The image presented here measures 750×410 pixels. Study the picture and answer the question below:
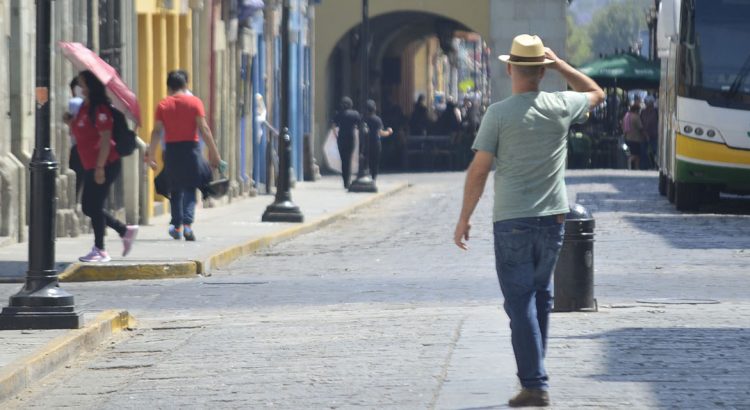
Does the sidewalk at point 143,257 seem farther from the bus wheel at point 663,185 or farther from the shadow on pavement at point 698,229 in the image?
the bus wheel at point 663,185

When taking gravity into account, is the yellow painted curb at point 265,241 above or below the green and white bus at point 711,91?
below

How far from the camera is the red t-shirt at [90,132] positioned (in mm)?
16250

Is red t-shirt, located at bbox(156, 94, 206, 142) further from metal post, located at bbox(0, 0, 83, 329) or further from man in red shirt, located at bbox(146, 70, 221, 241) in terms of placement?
metal post, located at bbox(0, 0, 83, 329)

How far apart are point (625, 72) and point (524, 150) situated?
4322 centimetres

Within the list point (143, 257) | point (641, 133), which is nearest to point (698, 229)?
point (143, 257)

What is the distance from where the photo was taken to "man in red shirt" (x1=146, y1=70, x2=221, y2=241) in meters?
18.5

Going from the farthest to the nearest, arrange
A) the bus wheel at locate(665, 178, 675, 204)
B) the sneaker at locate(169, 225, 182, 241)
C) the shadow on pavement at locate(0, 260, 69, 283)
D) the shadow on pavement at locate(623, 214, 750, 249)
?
the bus wheel at locate(665, 178, 675, 204), the shadow on pavement at locate(623, 214, 750, 249), the sneaker at locate(169, 225, 182, 241), the shadow on pavement at locate(0, 260, 69, 283)

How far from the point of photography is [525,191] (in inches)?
325

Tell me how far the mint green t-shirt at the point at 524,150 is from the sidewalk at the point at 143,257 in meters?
2.58

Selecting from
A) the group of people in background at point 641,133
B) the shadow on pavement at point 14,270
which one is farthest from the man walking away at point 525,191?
the group of people in background at point 641,133

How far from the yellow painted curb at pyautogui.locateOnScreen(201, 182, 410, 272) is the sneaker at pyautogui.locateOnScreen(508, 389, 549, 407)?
837 centimetres

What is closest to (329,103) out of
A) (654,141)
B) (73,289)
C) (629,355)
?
(654,141)

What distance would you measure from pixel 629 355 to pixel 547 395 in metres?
1.70

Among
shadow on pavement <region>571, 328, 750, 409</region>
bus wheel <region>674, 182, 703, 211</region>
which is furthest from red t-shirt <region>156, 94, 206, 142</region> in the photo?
bus wheel <region>674, 182, 703, 211</region>
